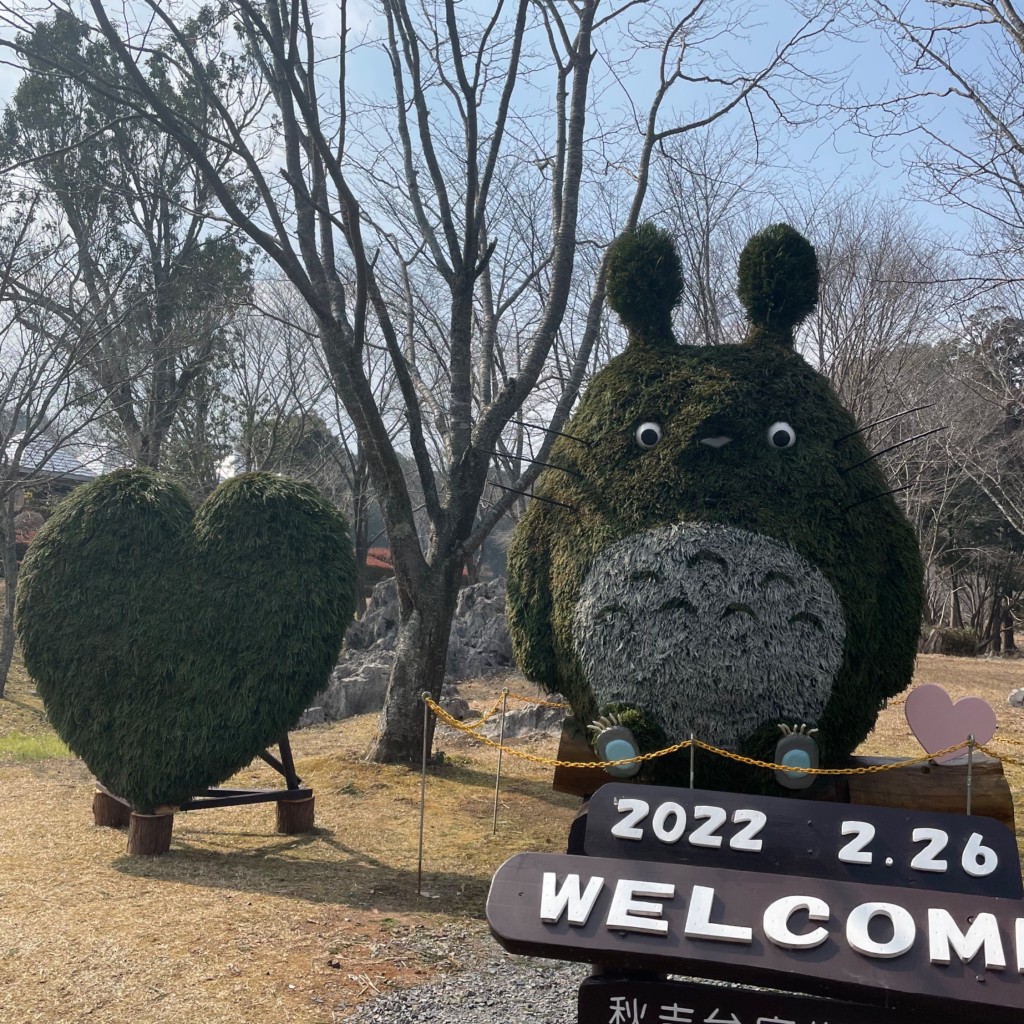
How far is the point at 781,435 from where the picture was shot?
4406 mm

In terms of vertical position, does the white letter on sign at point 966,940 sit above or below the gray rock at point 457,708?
above

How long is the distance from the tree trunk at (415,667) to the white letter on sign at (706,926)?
223 inches

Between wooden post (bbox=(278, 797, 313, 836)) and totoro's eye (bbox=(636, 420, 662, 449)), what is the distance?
360 centimetres

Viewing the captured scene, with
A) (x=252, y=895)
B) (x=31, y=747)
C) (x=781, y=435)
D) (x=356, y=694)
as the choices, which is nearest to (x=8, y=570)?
(x=31, y=747)

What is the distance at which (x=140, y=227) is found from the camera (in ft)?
50.5

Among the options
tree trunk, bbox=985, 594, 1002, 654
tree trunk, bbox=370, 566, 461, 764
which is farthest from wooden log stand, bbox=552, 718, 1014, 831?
tree trunk, bbox=985, 594, 1002, 654

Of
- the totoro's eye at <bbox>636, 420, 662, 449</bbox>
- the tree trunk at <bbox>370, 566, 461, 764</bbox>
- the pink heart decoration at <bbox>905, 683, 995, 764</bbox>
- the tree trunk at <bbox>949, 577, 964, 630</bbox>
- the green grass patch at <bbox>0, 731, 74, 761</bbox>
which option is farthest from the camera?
the tree trunk at <bbox>949, 577, 964, 630</bbox>

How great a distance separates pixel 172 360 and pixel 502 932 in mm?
13841

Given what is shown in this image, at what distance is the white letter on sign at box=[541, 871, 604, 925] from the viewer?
2.78 metres

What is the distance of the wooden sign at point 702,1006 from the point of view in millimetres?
2670

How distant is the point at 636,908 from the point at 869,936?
65cm

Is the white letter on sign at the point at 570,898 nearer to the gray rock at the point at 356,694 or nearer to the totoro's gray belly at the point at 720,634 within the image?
the totoro's gray belly at the point at 720,634

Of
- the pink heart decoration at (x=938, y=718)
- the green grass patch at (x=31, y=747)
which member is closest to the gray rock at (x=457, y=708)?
the green grass patch at (x=31, y=747)

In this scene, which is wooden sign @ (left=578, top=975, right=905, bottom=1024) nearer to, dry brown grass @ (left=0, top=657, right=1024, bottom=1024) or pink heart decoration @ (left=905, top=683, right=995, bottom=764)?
dry brown grass @ (left=0, top=657, right=1024, bottom=1024)
